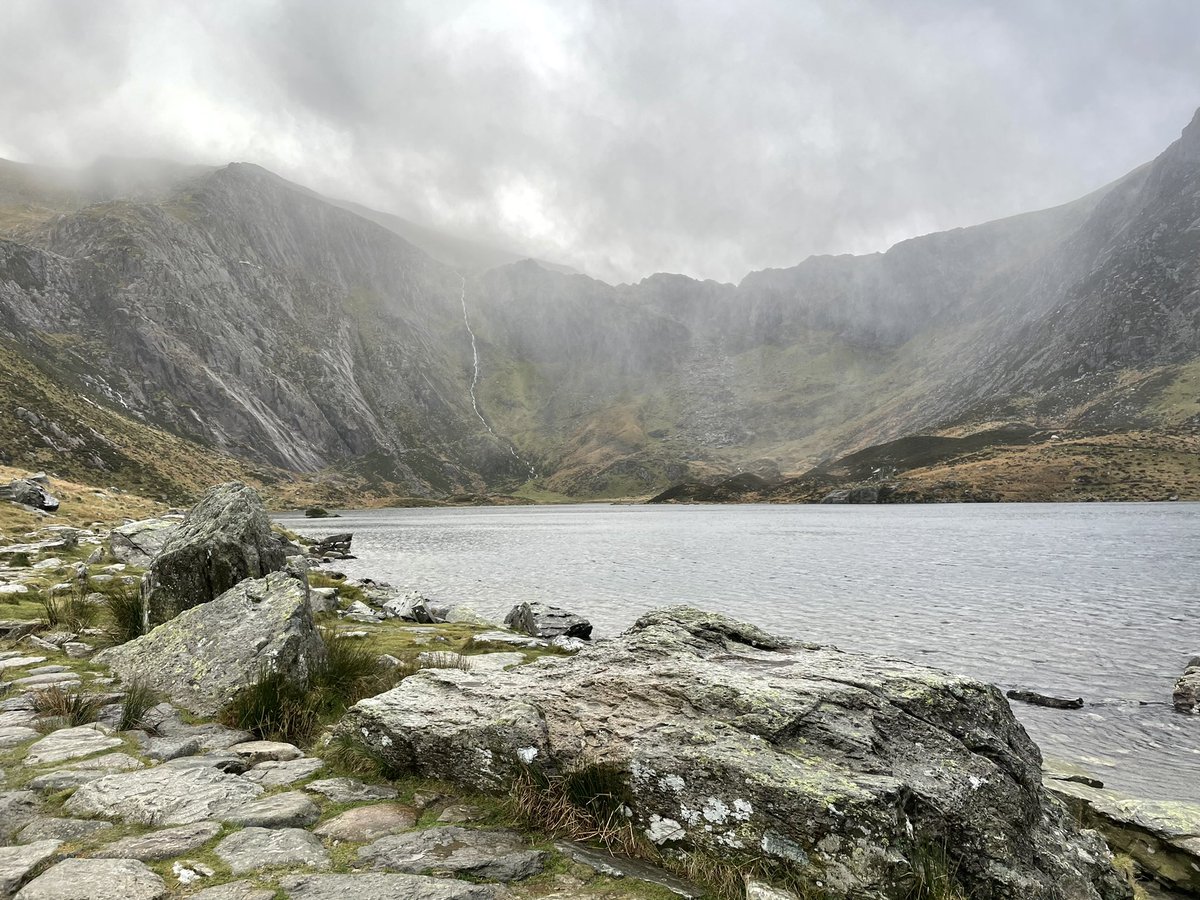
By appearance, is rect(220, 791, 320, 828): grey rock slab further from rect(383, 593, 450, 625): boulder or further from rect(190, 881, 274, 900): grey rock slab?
rect(383, 593, 450, 625): boulder

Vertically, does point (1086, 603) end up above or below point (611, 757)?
below

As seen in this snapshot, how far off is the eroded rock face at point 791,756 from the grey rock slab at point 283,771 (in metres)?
0.52

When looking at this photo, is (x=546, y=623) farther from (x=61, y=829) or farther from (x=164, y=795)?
(x=61, y=829)

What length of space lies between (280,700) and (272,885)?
16.3 ft

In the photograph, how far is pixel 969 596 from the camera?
36.9m

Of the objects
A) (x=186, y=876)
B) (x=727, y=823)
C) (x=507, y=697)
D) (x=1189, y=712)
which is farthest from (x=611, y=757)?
(x=1189, y=712)

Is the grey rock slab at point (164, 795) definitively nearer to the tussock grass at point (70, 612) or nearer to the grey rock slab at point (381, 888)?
the grey rock slab at point (381, 888)

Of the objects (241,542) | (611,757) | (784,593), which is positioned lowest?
(784,593)

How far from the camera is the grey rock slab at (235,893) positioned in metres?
4.28

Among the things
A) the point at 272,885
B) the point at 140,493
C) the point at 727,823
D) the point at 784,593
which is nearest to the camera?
the point at 272,885

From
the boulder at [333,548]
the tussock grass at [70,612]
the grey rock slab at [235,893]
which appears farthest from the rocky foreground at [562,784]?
the boulder at [333,548]

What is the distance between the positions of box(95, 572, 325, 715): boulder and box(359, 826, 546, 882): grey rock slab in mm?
5051

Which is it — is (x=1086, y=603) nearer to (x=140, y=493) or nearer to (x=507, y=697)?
(x=507, y=697)

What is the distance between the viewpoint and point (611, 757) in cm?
625
